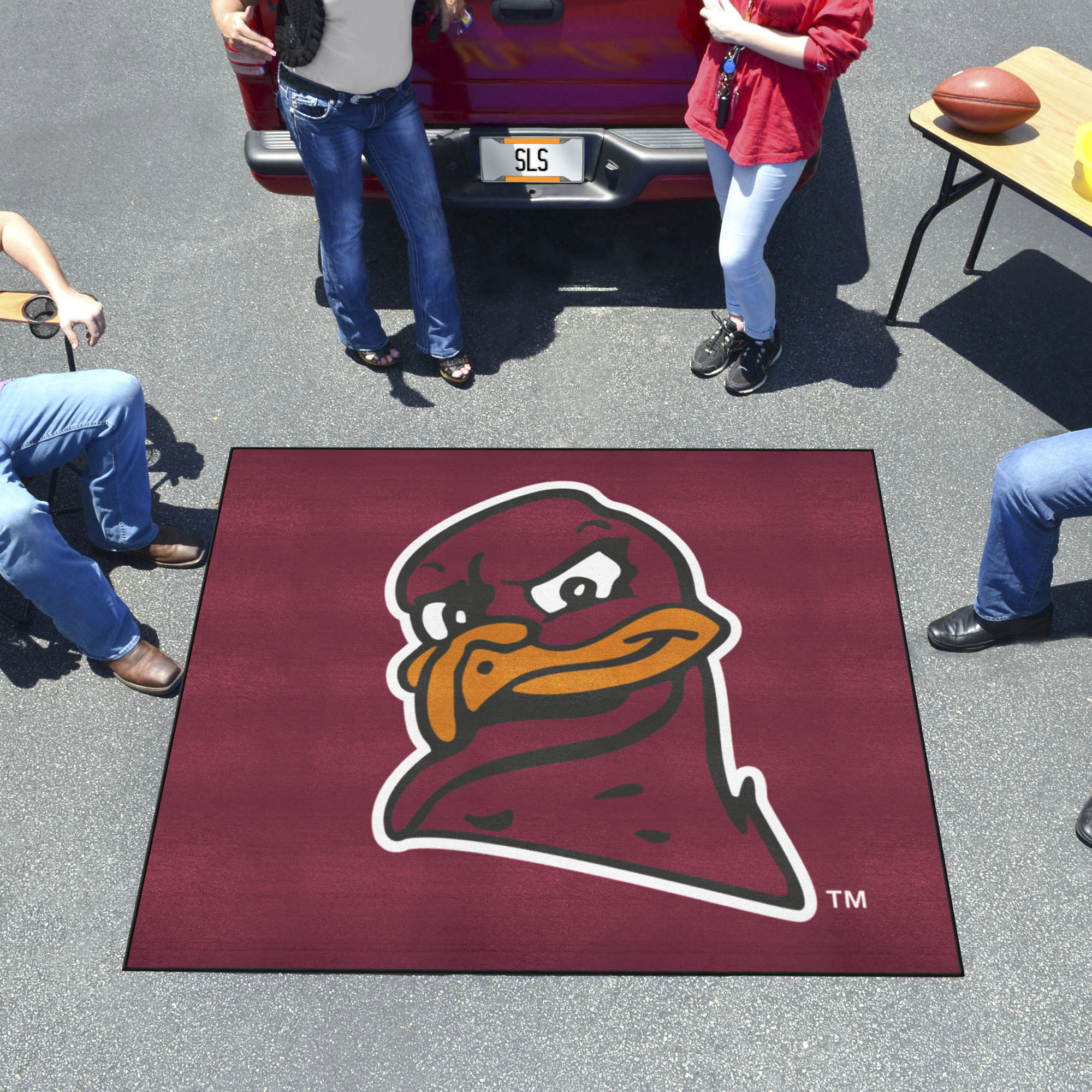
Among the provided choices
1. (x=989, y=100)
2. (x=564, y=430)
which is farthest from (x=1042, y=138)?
(x=564, y=430)

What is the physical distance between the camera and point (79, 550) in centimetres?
321

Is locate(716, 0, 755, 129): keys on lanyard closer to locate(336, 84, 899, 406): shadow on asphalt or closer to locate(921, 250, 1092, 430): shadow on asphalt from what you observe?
locate(336, 84, 899, 406): shadow on asphalt

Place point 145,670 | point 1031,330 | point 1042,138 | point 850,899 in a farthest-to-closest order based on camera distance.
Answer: point 1031,330 < point 1042,138 < point 145,670 < point 850,899

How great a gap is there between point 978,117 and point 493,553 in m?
1.90

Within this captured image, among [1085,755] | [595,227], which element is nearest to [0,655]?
[595,227]

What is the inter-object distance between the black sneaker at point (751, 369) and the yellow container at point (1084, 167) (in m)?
0.96

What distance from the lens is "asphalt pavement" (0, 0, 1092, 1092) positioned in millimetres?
2387

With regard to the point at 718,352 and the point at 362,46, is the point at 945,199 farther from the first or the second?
the point at 362,46

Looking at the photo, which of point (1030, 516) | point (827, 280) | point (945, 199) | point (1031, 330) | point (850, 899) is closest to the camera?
point (850, 899)

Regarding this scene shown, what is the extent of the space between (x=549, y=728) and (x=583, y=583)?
1.55 feet

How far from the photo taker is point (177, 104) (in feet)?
14.9

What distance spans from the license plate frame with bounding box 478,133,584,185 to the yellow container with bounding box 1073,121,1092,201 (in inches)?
56.5

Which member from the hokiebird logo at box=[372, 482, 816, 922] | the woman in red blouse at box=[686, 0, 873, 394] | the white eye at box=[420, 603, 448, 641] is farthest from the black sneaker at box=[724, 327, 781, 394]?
the white eye at box=[420, 603, 448, 641]

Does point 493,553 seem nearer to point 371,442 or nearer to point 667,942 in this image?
point 371,442
